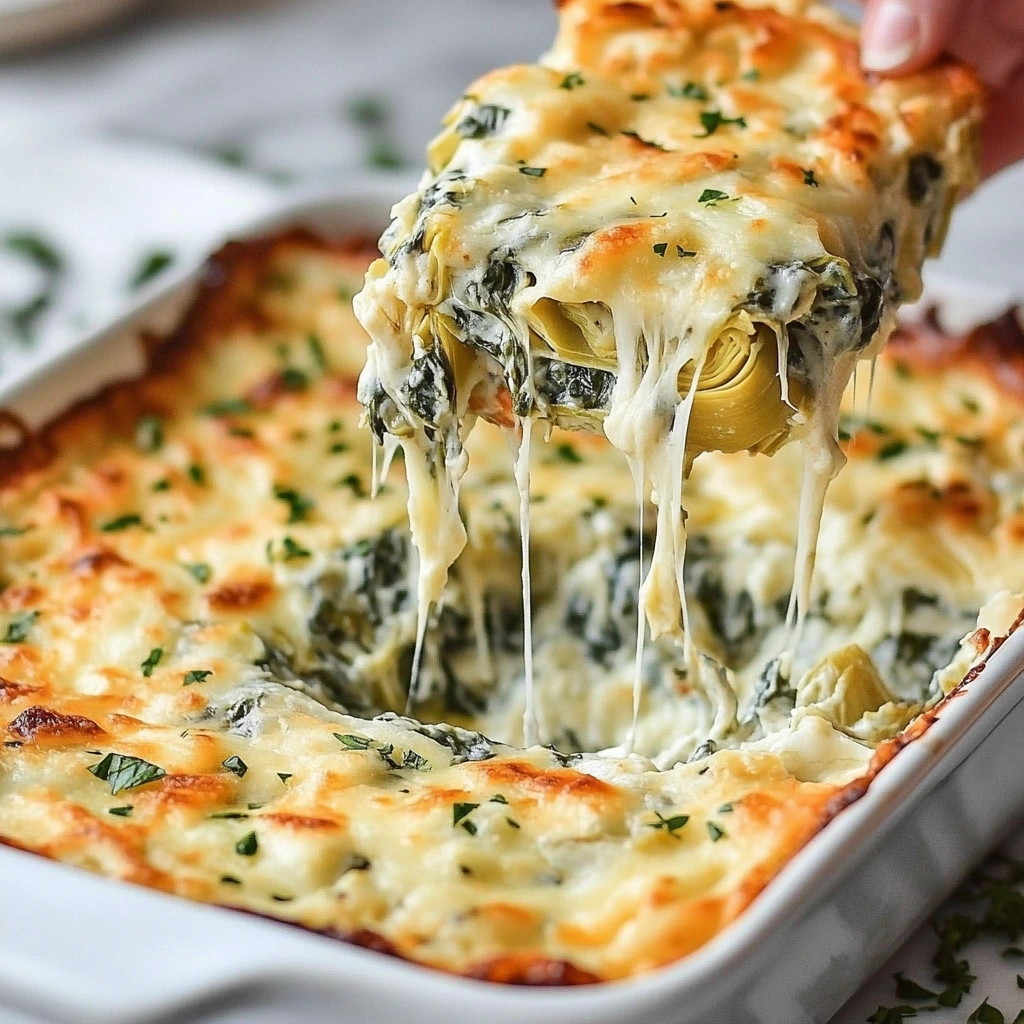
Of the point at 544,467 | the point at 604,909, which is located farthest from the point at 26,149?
the point at 604,909

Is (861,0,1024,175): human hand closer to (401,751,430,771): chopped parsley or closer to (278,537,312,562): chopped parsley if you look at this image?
(278,537,312,562): chopped parsley

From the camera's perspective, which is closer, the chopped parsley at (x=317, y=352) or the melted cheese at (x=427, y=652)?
the melted cheese at (x=427, y=652)

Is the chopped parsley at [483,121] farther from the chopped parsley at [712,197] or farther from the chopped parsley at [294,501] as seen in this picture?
the chopped parsley at [294,501]

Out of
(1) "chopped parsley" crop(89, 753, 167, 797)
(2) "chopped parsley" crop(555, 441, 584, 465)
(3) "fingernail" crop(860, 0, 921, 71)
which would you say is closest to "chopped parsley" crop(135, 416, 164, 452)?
(2) "chopped parsley" crop(555, 441, 584, 465)

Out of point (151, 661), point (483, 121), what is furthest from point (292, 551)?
point (483, 121)

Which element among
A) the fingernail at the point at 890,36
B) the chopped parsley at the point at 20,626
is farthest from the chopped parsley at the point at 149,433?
the fingernail at the point at 890,36
